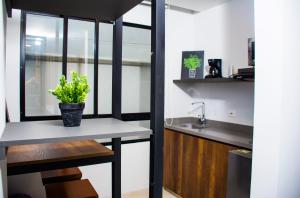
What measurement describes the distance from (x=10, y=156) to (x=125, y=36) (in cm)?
254

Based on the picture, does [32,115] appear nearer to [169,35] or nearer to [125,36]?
[125,36]

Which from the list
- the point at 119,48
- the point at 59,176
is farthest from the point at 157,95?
the point at 59,176

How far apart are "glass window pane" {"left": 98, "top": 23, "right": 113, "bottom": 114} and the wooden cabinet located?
40.5 inches

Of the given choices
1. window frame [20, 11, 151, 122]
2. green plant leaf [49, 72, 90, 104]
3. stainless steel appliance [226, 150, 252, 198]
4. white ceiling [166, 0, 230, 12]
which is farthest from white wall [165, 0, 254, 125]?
green plant leaf [49, 72, 90, 104]

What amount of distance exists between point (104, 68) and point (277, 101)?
6.84ft

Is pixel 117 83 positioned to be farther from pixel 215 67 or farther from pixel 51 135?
pixel 215 67

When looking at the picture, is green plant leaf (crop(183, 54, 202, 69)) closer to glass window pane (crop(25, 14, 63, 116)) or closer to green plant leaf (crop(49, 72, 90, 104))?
glass window pane (crop(25, 14, 63, 116))

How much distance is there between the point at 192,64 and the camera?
11.6 ft

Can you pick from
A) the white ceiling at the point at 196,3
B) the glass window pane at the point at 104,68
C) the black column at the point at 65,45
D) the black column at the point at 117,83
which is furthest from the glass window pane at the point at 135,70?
the black column at the point at 117,83

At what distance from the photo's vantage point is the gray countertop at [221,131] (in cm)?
241

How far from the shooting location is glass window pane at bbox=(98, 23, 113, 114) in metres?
3.02

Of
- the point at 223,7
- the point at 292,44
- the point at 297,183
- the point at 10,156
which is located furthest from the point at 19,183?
the point at 223,7

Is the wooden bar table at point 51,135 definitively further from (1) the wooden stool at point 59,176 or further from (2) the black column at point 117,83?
(1) the wooden stool at point 59,176

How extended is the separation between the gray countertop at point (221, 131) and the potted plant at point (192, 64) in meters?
0.75
